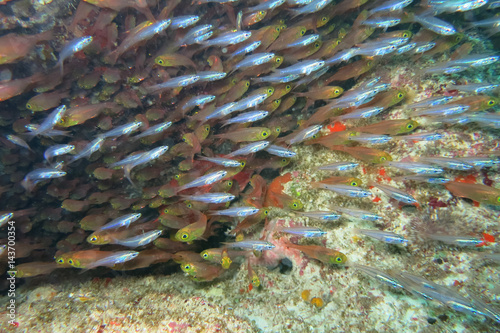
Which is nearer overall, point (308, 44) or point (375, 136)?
point (375, 136)

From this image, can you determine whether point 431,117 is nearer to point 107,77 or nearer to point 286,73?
point 286,73

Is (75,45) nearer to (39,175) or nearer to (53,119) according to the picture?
(53,119)

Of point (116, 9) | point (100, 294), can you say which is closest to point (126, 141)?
point (116, 9)

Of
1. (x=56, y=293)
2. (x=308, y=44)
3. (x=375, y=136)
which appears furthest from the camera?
(x=308, y=44)

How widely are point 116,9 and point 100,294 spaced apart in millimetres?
5204

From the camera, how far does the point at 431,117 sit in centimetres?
457

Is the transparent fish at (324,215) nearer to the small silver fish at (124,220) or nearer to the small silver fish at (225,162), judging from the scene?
the small silver fish at (225,162)

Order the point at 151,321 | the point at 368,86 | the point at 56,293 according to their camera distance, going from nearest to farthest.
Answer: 1. the point at 151,321
2. the point at 56,293
3. the point at 368,86

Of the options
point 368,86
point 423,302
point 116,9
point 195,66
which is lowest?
point 423,302

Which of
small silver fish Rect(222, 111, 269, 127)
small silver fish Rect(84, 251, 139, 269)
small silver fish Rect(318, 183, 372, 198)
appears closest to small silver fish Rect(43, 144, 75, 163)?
small silver fish Rect(84, 251, 139, 269)

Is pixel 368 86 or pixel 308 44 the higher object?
pixel 308 44

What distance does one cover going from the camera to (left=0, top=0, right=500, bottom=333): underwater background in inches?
147

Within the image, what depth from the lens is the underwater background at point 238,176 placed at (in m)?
3.73

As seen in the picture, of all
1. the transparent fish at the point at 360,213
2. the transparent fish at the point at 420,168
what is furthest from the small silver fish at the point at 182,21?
the transparent fish at the point at 420,168
